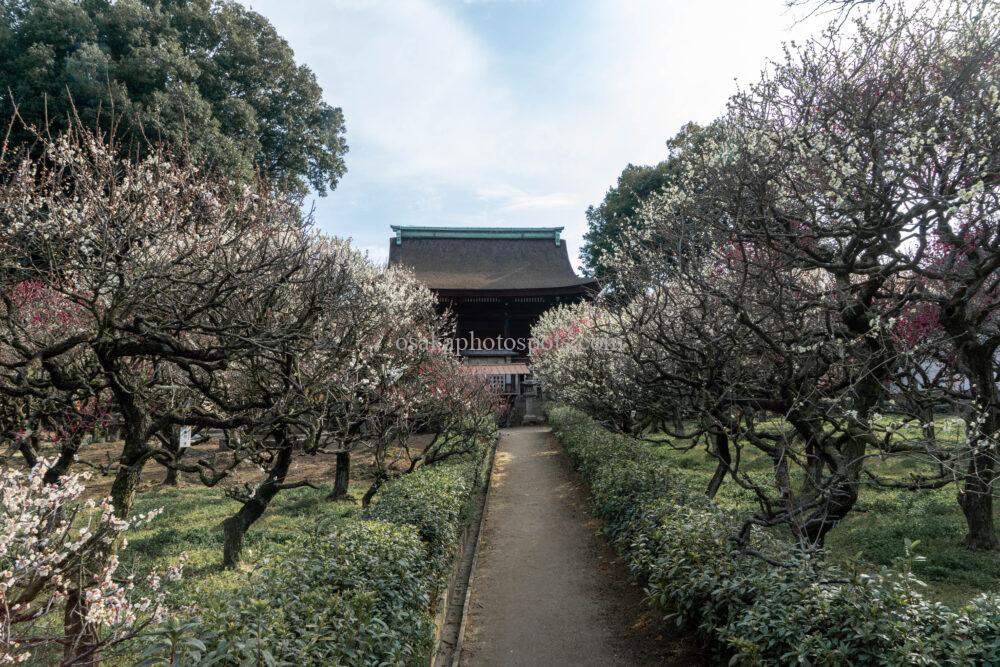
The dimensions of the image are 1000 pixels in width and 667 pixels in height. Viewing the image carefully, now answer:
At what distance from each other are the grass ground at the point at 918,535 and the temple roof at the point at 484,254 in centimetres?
2398

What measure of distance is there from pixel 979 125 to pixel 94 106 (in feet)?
67.1

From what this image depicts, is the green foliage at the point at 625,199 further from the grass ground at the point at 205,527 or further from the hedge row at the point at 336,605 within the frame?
the hedge row at the point at 336,605

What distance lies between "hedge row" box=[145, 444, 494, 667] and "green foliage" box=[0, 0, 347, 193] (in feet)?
39.6

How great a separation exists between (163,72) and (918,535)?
892 inches

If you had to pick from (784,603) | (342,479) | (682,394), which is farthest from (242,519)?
(784,603)

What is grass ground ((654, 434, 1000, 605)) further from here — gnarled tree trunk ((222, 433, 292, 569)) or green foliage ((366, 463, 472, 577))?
gnarled tree trunk ((222, 433, 292, 569))

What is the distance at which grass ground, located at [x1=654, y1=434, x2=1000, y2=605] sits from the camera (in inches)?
288

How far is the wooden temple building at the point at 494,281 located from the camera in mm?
30500

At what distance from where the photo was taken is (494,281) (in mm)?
34906

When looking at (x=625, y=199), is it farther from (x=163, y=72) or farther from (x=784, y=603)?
(x=784, y=603)

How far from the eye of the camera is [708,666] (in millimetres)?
5277

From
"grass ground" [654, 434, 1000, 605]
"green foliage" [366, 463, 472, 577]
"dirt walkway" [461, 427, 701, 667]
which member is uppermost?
"green foliage" [366, 463, 472, 577]

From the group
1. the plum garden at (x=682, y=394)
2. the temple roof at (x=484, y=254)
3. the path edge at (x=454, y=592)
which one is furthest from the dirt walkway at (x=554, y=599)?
the temple roof at (x=484, y=254)

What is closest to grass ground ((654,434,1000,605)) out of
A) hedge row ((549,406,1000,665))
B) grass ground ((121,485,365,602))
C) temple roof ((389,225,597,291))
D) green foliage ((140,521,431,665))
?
hedge row ((549,406,1000,665))
